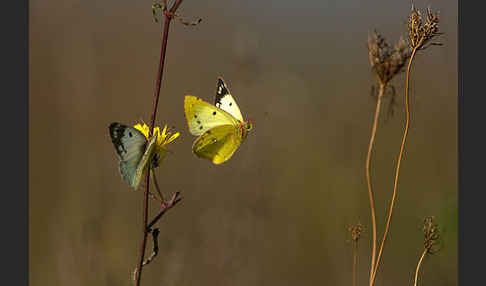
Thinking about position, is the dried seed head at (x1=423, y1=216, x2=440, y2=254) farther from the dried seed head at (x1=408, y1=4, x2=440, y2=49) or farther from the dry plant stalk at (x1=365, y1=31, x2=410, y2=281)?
the dried seed head at (x1=408, y1=4, x2=440, y2=49)

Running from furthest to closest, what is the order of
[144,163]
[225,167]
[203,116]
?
[225,167] < [203,116] < [144,163]

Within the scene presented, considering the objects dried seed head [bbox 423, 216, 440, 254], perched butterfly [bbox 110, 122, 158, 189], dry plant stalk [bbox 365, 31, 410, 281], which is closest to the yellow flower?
perched butterfly [bbox 110, 122, 158, 189]

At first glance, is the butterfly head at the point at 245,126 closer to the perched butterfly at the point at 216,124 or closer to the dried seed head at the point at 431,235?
the perched butterfly at the point at 216,124

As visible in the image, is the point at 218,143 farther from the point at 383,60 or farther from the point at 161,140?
the point at 383,60

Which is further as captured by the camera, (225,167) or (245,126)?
(225,167)

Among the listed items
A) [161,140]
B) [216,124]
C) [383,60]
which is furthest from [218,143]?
[383,60]

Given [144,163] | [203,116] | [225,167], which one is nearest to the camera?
[144,163]

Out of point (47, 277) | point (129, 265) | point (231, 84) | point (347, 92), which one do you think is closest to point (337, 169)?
point (347, 92)
